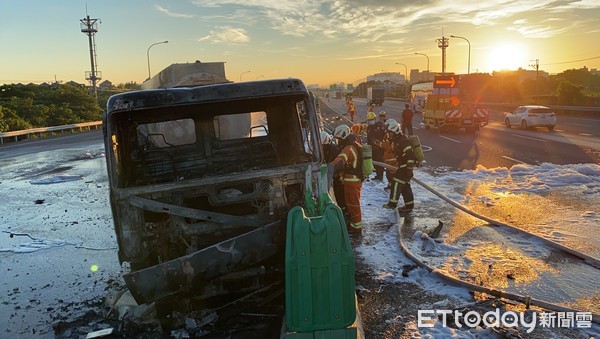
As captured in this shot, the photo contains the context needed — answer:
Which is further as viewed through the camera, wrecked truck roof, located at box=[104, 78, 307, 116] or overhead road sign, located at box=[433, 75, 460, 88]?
overhead road sign, located at box=[433, 75, 460, 88]

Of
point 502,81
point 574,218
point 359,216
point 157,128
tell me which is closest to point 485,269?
point 359,216

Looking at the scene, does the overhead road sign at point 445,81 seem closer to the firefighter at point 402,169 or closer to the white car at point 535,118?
the white car at point 535,118

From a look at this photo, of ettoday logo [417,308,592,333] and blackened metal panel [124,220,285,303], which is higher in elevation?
blackened metal panel [124,220,285,303]

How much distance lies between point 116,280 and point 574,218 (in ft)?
24.5

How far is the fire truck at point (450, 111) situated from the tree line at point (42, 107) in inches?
1088

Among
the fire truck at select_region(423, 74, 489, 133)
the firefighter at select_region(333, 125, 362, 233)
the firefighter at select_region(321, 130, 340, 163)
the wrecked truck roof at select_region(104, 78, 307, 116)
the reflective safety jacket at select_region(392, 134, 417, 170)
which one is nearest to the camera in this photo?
the wrecked truck roof at select_region(104, 78, 307, 116)

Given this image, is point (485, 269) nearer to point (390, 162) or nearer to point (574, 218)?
point (574, 218)

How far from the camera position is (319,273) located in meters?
3.34

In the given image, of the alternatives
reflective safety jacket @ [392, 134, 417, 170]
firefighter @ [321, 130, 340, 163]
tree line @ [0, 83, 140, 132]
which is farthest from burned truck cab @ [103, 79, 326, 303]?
tree line @ [0, 83, 140, 132]

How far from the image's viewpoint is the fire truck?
75.7 feet

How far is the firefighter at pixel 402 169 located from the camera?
8477 millimetres

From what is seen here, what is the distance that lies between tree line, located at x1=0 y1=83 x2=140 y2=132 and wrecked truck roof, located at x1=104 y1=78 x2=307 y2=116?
Result: 3146 cm

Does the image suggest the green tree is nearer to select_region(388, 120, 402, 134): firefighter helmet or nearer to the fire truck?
the fire truck

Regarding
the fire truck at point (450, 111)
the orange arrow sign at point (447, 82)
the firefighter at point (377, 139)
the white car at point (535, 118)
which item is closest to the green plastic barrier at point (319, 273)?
the firefighter at point (377, 139)
